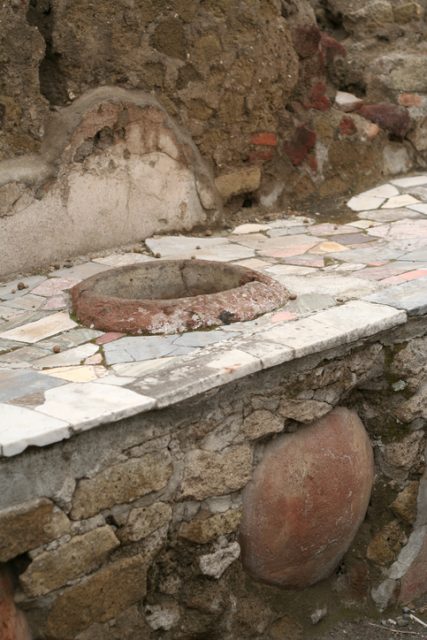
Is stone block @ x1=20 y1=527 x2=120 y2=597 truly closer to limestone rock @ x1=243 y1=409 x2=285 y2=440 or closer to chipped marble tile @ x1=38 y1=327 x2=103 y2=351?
limestone rock @ x1=243 y1=409 x2=285 y2=440

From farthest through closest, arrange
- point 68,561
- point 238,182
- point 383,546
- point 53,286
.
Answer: point 238,182
point 53,286
point 383,546
point 68,561

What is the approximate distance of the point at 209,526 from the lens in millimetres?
3271

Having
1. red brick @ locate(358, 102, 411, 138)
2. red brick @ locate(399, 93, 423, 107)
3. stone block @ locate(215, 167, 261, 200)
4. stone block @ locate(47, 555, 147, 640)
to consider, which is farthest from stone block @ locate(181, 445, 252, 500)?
red brick @ locate(399, 93, 423, 107)

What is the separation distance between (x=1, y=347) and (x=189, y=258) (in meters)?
1.35

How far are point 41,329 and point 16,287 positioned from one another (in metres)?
0.66

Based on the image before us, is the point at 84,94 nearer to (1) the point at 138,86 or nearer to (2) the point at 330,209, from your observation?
(1) the point at 138,86

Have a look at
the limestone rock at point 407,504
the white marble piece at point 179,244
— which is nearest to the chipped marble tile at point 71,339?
the white marble piece at point 179,244

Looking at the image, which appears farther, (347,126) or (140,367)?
(347,126)

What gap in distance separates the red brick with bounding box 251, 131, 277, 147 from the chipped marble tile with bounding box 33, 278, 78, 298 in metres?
1.70

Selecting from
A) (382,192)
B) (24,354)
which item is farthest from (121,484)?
(382,192)

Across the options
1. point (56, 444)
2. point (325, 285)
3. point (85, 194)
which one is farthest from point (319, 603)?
point (85, 194)

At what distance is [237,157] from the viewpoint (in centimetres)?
552

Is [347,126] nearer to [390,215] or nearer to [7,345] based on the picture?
[390,215]

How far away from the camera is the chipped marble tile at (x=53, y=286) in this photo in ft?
14.0
